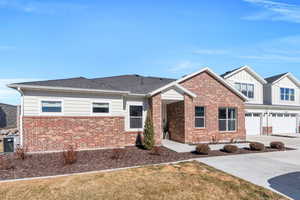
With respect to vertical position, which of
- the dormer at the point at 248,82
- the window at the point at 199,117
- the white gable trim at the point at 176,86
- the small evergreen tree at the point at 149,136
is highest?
the dormer at the point at 248,82

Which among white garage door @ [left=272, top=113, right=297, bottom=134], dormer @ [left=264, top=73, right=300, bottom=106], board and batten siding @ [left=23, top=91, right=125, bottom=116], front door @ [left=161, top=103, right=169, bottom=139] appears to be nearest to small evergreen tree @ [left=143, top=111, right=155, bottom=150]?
board and batten siding @ [left=23, top=91, right=125, bottom=116]

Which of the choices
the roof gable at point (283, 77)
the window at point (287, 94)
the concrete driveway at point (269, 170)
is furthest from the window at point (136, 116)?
the window at point (287, 94)

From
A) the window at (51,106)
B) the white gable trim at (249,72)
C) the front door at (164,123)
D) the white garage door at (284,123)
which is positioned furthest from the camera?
the white garage door at (284,123)

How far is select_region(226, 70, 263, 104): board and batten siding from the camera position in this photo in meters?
21.6

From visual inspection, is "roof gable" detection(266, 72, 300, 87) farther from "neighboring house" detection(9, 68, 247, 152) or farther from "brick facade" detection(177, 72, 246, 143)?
"brick facade" detection(177, 72, 246, 143)

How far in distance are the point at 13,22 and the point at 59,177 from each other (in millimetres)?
8977

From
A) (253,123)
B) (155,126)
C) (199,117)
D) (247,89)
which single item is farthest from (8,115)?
(253,123)

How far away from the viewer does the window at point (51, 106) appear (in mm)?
10758

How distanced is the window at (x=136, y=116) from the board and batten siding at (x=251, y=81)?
42.4 feet

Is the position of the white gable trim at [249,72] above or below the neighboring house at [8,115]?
above

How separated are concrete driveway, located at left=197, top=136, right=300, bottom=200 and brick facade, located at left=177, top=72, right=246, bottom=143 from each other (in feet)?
15.2

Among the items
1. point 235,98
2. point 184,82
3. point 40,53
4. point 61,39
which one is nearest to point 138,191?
point 184,82

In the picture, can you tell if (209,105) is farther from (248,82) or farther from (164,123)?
(248,82)

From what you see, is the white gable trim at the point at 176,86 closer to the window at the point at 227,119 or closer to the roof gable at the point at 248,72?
the window at the point at 227,119
